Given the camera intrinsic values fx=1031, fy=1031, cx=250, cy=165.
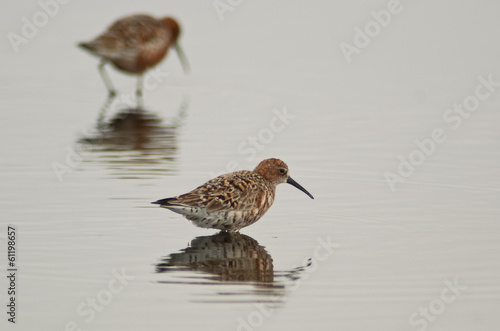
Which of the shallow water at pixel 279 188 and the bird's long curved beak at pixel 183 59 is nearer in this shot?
the shallow water at pixel 279 188

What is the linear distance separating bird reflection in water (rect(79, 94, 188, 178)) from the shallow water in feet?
0.23

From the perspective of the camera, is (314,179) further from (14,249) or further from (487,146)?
(14,249)

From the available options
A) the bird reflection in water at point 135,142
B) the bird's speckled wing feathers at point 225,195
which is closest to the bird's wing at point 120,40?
the bird reflection in water at point 135,142

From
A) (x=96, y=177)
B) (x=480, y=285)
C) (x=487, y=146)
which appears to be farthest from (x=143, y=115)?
(x=480, y=285)

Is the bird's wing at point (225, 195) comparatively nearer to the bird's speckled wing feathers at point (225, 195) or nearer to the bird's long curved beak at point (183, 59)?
the bird's speckled wing feathers at point (225, 195)

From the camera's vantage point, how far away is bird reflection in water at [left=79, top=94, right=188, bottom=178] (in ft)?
53.2

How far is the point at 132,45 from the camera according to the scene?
23.8 m

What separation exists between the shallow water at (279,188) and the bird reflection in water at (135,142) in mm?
71

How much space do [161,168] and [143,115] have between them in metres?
4.90

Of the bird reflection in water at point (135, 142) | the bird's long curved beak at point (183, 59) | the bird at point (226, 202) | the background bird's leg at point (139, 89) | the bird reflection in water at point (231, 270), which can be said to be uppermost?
the bird's long curved beak at point (183, 59)

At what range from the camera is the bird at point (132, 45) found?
934 inches

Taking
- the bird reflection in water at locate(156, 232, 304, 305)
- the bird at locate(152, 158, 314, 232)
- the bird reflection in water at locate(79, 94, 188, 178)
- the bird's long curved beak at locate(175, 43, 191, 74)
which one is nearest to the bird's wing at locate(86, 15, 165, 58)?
the bird's long curved beak at locate(175, 43, 191, 74)

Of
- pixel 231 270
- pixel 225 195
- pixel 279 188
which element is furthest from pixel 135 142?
pixel 231 270

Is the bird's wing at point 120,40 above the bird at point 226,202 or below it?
above
